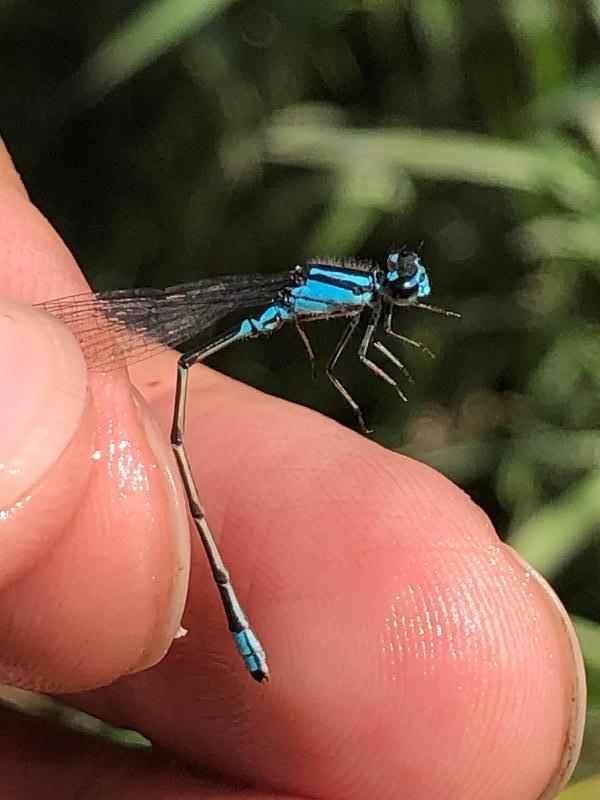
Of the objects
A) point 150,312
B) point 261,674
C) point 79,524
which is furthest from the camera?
point 150,312

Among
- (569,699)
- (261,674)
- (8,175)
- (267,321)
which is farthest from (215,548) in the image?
(8,175)

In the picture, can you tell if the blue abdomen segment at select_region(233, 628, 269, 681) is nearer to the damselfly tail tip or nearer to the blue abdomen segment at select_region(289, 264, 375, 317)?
the damselfly tail tip

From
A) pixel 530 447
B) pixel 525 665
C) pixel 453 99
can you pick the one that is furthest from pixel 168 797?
pixel 453 99

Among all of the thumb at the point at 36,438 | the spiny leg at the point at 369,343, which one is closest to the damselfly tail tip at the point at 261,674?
the thumb at the point at 36,438

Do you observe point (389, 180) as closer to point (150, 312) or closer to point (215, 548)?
point (150, 312)

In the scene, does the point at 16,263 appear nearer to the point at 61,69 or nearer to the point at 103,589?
the point at 103,589

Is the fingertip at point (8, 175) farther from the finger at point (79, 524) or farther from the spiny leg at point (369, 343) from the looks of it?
the spiny leg at point (369, 343)

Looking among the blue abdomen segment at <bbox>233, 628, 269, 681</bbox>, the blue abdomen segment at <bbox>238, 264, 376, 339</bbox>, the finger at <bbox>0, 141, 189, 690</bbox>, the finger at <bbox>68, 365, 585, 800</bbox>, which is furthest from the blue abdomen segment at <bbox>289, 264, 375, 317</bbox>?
the blue abdomen segment at <bbox>233, 628, 269, 681</bbox>
